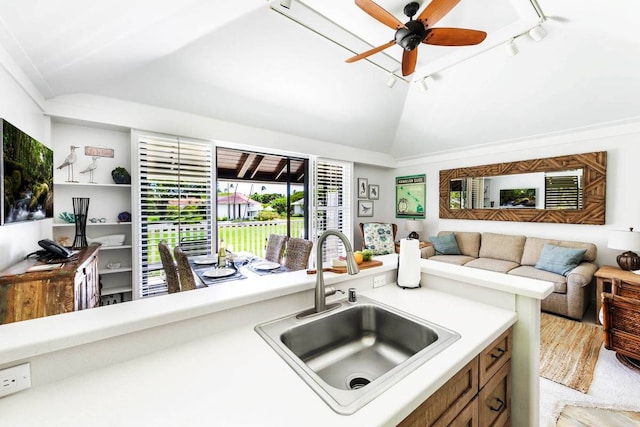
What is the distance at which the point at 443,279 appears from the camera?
5.26ft

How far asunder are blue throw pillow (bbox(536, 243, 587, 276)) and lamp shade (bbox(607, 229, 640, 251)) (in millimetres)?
350

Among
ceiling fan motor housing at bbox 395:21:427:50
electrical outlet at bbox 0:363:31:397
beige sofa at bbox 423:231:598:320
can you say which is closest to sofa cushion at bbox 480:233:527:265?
beige sofa at bbox 423:231:598:320

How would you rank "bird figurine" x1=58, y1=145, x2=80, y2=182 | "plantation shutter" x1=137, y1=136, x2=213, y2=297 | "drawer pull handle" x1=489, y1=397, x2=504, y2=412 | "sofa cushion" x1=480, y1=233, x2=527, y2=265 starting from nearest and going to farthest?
1. "drawer pull handle" x1=489, y1=397, x2=504, y2=412
2. "bird figurine" x1=58, y1=145, x2=80, y2=182
3. "plantation shutter" x1=137, y1=136, x2=213, y2=297
4. "sofa cushion" x1=480, y1=233, x2=527, y2=265

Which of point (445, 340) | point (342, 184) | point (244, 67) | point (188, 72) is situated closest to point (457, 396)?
point (445, 340)

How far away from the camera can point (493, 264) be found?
3.93 meters

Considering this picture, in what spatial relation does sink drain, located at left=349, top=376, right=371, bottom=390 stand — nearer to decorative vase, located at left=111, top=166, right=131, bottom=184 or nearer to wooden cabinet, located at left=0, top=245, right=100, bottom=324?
wooden cabinet, located at left=0, top=245, right=100, bottom=324

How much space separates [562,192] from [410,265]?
12.4 ft

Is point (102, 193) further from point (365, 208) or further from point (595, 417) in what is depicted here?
point (595, 417)

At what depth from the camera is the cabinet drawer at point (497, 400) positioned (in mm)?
1108

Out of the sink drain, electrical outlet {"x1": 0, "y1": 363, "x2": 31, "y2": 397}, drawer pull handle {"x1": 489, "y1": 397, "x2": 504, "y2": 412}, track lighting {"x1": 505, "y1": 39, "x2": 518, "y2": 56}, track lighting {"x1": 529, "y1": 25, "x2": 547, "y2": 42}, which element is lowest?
drawer pull handle {"x1": 489, "y1": 397, "x2": 504, "y2": 412}

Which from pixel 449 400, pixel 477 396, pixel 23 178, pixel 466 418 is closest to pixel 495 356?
pixel 477 396

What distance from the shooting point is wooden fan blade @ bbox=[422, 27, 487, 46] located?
1856 mm

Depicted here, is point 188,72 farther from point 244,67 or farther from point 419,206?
point 419,206

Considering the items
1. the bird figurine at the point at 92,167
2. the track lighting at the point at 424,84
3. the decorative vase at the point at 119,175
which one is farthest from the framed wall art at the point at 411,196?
the bird figurine at the point at 92,167
